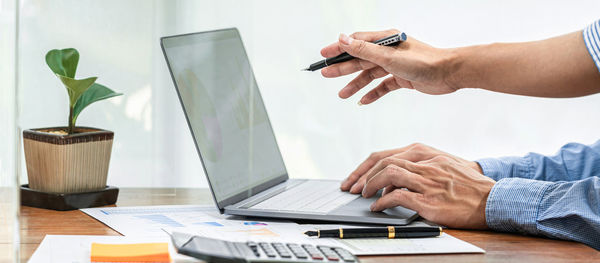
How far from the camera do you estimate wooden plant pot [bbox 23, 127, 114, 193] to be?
99 cm

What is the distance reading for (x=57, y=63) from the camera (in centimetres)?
105

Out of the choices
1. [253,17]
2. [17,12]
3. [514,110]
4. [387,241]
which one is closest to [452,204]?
[387,241]

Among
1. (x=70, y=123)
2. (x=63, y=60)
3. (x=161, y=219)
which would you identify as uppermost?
(x=63, y=60)

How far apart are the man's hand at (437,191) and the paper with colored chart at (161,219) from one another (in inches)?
6.5

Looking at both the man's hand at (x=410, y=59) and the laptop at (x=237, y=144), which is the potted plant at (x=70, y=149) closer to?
the laptop at (x=237, y=144)

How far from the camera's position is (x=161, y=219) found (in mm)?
903

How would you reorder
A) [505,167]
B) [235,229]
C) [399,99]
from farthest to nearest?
[399,99] < [505,167] < [235,229]

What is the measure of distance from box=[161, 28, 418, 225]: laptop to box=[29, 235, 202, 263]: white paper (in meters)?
0.18

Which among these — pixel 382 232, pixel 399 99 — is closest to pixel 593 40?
pixel 382 232

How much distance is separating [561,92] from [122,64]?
86 cm

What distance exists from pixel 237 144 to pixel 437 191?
36 cm

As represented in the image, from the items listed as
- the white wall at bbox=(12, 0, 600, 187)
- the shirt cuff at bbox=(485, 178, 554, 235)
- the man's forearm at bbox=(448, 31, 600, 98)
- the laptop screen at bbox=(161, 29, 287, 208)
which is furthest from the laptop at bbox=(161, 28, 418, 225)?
the white wall at bbox=(12, 0, 600, 187)

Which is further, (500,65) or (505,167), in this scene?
(505,167)

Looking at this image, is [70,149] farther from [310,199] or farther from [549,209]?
[549,209]
